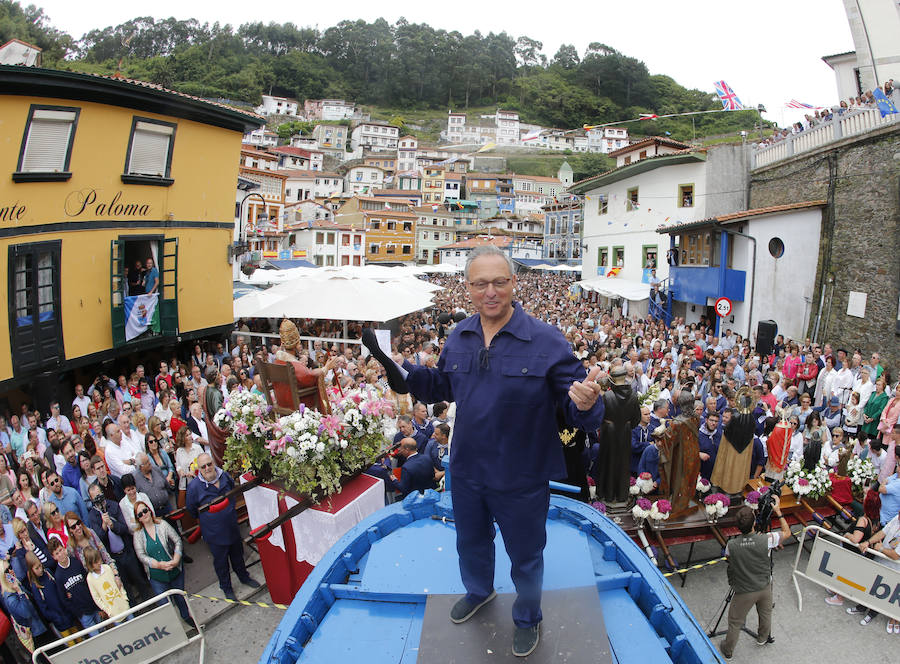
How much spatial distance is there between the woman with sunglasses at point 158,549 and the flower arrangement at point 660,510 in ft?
16.8

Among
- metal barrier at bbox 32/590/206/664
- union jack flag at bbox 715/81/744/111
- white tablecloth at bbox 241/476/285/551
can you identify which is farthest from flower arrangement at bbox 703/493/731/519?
union jack flag at bbox 715/81/744/111

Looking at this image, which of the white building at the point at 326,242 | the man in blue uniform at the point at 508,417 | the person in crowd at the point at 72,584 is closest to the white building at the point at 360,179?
the white building at the point at 326,242

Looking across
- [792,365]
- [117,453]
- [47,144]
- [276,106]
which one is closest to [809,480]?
[792,365]

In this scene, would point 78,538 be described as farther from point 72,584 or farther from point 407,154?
point 407,154

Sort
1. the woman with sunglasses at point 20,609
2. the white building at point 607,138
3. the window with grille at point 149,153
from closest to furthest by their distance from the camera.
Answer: the woman with sunglasses at point 20,609
the window with grille at point 149,153
the white building at point 607,138

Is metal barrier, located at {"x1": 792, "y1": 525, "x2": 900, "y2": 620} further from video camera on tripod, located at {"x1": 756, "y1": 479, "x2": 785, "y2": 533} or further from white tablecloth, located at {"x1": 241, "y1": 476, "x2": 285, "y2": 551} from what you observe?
white tablecloth, located at {"x1": 241, "y1": 476, "x2": 285, "y2": 551}

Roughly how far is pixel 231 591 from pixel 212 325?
36.7ft

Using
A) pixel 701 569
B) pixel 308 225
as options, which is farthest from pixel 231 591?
pixel 308 225

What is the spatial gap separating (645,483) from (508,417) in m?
4.59

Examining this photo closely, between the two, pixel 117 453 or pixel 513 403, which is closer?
pixel 513 403

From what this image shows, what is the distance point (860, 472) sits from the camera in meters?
7.30

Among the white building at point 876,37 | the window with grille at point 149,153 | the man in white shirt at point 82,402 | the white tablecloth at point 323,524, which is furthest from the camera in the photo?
the white building at point 876,37

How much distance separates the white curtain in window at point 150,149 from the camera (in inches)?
532

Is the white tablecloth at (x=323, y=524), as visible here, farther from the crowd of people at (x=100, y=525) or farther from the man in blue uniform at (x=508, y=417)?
the man in blue uniform at (x=508, y=417)
